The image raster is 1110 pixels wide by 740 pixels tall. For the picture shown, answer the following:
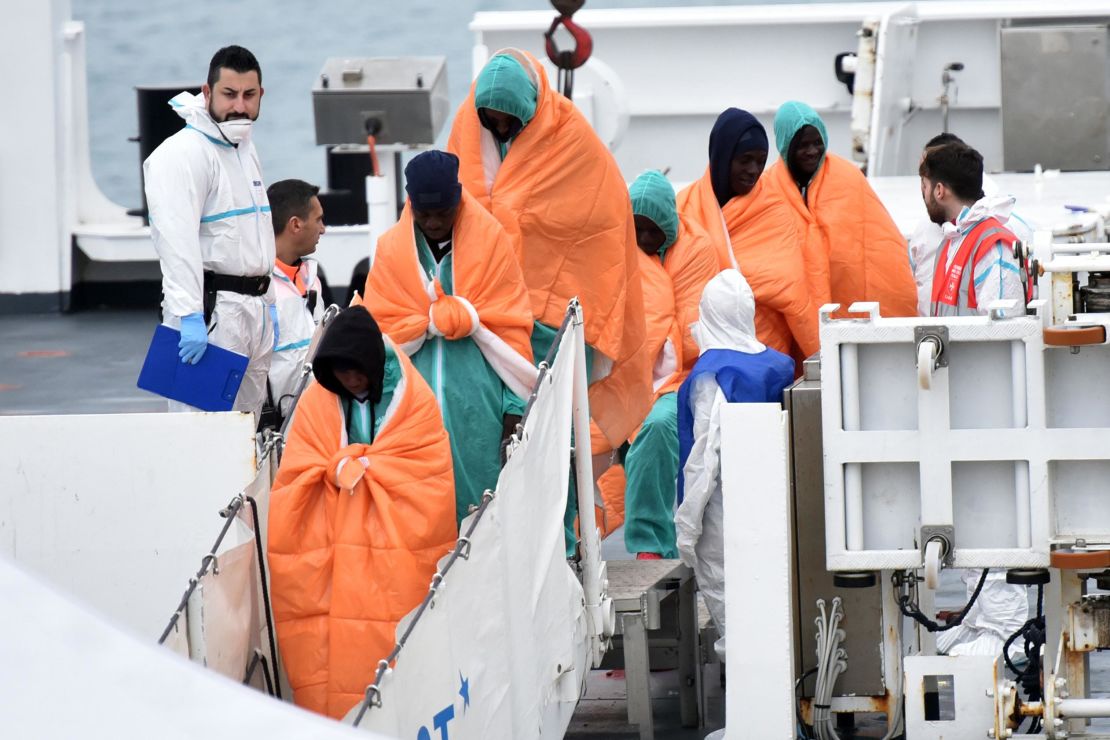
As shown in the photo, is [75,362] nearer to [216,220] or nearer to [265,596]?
[216,220]

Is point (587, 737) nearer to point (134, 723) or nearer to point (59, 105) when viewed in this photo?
point (134, 723)

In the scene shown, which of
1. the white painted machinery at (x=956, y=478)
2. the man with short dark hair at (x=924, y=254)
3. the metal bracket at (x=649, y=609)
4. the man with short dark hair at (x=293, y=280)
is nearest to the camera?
the white painted machinery at (x=956, y=478)

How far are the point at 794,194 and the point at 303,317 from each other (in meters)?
1.91

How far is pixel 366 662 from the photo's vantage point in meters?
4.23

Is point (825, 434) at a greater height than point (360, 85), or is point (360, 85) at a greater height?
point (360, 85)

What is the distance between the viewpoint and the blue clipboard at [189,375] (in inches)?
239

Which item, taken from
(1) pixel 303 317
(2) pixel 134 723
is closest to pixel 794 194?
(1) pixel 303 317

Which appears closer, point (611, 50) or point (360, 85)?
point (360, 85)

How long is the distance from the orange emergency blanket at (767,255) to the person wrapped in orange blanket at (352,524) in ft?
8.51

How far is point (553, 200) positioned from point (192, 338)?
4.18 feet

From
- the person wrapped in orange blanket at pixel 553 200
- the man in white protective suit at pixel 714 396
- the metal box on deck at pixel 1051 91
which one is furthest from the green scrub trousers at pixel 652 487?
the metal box on deck at pixel 1051 91

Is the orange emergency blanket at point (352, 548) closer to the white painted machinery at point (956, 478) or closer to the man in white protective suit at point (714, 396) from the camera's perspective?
the white painted machinery at point (956, 478)

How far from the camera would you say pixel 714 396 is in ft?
18.0

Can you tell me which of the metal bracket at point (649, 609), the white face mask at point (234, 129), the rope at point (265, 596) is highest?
the white face mask at point (234, 129)
